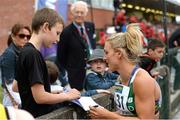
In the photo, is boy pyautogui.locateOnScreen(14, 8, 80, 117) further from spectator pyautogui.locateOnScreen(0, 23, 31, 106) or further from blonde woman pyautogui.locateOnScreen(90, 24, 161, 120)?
spectator pyautogui.locateOnScreen(0, 23, 31, 106)

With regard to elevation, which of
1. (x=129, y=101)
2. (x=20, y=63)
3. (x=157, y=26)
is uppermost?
(x=20, y=63)

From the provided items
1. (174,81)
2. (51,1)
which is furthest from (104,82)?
(174,81)

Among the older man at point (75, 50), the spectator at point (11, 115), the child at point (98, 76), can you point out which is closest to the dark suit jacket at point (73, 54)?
the older man at point (75, 50)

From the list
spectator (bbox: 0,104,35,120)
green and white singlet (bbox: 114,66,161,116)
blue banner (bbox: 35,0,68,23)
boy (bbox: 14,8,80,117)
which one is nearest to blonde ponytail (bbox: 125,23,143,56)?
green and white singlet (bbox: 114,66,161,116)

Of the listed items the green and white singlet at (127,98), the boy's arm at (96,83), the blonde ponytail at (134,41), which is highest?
the blonde ponytail at (134,41)

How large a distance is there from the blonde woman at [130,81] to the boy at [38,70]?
0.37 meters

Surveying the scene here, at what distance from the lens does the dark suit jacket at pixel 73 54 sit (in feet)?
20.7

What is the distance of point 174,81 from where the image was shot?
10258 millimetres

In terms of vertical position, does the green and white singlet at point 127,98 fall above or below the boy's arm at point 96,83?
above

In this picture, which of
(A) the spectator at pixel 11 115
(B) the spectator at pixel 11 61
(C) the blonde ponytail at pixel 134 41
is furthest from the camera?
(B) the spectator at pixel 11 61

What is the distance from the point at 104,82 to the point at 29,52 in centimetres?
173

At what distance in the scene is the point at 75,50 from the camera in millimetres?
6305

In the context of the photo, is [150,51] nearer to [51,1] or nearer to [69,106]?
[69,106]

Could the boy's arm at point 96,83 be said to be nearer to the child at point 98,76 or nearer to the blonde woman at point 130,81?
the child at point 98,76
